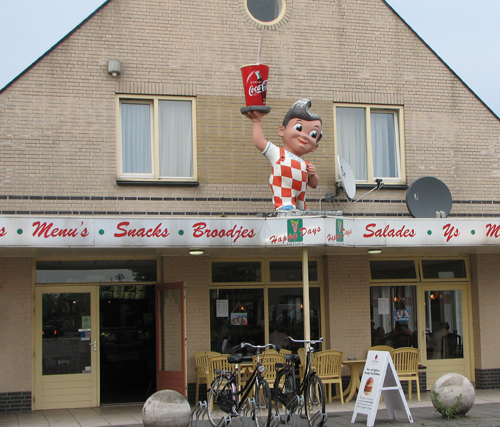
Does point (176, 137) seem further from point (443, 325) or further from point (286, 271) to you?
point (443, 325)

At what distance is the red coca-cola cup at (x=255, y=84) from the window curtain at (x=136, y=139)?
2294 mm

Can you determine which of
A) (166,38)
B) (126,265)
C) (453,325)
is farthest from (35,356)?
(453,325)

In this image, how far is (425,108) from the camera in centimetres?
1431

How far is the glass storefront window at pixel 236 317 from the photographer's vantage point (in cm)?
1317

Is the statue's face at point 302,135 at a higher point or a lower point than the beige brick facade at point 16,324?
higher

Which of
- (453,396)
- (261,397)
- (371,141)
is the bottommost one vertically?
(453,396)

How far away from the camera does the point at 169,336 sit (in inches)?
503

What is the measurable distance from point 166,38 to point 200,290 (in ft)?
15.7

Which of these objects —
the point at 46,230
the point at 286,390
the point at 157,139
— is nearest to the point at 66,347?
the point at 46,230

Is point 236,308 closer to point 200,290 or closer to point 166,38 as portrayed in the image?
point 200,290

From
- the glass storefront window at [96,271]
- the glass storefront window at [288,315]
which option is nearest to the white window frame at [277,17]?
the glass storefront window at [96,271]

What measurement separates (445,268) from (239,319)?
14.8 ft

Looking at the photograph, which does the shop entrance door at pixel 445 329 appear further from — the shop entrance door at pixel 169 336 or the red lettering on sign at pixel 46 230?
the red lettering on sign at pixel 46 230

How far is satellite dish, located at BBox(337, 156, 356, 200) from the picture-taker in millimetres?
12812
